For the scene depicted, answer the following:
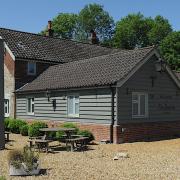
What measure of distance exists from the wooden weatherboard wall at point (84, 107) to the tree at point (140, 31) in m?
45.9

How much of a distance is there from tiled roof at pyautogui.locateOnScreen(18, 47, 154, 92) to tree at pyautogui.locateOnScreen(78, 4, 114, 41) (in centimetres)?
5149

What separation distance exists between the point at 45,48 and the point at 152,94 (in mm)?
14480

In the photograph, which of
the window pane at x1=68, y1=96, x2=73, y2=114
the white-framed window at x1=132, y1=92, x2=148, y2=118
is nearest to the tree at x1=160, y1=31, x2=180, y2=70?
the window pane at x1=68, y1=96, x2=73, y2=114

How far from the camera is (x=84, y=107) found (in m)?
22.7

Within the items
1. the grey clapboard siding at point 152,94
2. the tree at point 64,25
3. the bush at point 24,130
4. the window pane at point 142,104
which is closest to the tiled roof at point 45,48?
the bush at point 24,130

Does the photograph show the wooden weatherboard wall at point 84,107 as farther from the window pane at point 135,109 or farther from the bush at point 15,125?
the window pane at point 135,109

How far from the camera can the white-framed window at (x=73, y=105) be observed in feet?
77.1

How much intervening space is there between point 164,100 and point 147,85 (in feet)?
6.04

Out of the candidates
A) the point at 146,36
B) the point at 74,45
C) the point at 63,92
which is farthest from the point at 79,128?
the point at 146,36

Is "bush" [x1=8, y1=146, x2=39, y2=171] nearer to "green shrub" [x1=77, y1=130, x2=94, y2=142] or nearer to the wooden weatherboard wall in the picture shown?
"green shrub" [x1=77, y1=130, x2=94, y2=142]

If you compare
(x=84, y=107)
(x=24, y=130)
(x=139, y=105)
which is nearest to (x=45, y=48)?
(x=24, y=130)

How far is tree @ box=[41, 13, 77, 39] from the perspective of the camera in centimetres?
7550

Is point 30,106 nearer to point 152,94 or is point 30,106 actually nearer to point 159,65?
point 152,94

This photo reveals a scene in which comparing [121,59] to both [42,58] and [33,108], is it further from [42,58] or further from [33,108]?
[42,58]
